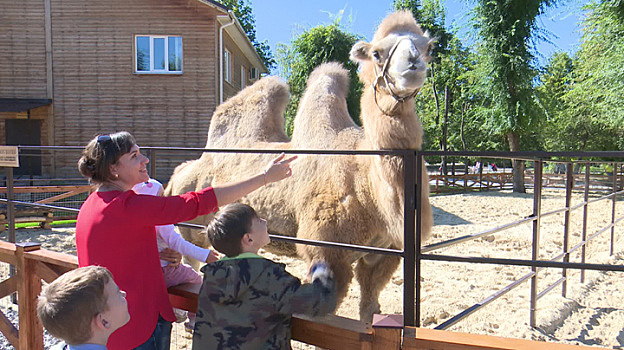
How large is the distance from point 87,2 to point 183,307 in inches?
624

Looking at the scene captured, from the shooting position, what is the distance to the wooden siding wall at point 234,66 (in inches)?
634

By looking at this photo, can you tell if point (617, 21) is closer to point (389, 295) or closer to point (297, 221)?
point (389, 295)

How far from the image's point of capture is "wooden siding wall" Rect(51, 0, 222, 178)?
14898mm

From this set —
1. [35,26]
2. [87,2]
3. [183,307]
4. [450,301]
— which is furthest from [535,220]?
[35,26]

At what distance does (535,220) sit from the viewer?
4.24 metres

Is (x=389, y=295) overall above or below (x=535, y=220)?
below

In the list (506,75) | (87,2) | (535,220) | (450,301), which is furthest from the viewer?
(506,75)

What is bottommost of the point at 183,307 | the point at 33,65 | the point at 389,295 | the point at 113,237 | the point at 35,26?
the point at 389,295

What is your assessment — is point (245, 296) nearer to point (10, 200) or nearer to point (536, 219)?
point (10, 200)

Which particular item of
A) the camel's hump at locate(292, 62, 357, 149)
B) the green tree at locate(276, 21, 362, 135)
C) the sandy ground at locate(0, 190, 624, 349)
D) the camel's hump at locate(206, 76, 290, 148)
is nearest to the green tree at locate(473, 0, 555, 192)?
the green tree at locate(276, 21, 362, 135)

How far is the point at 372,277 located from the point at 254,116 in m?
2.56

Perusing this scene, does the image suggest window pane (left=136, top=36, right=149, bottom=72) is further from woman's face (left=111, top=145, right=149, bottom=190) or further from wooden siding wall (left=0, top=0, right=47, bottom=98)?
woman's face (left=111, top=145, right=149, bottom=190)

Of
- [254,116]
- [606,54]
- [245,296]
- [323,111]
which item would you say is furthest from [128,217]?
[606,54]

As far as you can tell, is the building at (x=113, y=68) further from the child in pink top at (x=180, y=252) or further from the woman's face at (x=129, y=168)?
the woman's face at (x=129, y=168)
